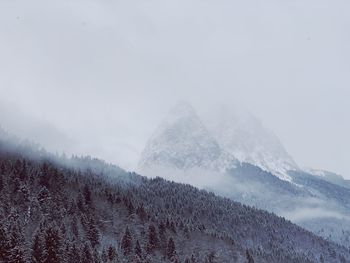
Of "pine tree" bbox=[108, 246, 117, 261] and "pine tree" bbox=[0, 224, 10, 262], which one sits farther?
"pine tree" bbox=[108, 246, 117, 261]

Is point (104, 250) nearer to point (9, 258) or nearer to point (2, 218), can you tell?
point (2, 218)

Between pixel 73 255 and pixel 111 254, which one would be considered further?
pixel 111 254

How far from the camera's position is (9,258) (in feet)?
473

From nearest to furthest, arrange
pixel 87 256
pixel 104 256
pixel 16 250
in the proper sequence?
pixel 16 250 → pixel 87 256 → pixel 104 256

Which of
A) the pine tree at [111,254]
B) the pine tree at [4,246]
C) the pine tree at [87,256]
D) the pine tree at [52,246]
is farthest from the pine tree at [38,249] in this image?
the pine tree at [111,254]

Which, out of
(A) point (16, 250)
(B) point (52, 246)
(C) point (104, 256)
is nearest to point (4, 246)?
(A) point (16, 250)

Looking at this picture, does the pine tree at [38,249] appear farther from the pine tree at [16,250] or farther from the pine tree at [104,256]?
the pine tree at [104,256]

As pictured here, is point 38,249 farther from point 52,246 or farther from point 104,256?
point 104,256

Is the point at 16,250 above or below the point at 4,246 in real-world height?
above

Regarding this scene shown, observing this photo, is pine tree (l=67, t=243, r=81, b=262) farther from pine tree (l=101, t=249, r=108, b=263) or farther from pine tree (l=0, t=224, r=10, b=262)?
pine tree (l=0, t=224, r=10, b=262)

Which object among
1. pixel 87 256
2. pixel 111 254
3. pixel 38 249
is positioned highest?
pixel 111 254

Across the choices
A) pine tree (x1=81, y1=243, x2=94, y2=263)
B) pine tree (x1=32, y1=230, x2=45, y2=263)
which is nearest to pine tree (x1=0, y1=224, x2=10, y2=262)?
pine tree (x1=32, y1=230, x2=45, y2=263)

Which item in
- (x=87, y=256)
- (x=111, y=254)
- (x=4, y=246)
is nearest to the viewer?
(x=4, y=246)

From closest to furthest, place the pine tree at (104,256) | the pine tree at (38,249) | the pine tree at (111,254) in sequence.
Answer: the pine tree at (38,249) < the pine tree at (104,256) < the pine tree at (111,254)
